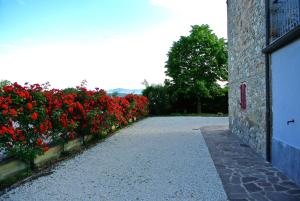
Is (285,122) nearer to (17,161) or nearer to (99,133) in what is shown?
(17,161)

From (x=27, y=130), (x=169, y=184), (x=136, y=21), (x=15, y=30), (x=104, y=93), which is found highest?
(x=136, y=21)

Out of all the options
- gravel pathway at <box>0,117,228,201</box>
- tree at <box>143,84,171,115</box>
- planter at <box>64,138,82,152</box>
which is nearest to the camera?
gravel pathway at <box>0,117,228,201</box>

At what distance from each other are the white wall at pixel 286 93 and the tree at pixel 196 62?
64.6 feet

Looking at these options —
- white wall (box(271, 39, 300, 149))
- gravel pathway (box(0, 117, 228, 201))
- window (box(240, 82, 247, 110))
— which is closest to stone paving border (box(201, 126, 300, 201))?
gravel pathway (box(0, 117, 228, 201))

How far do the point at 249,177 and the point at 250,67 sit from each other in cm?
409

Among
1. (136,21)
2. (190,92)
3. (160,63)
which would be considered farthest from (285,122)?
(160,63)

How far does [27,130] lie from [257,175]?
14.9ft

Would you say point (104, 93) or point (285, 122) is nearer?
point (285, 122)

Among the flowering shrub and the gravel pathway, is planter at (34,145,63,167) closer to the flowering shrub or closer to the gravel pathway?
the flowering shrub

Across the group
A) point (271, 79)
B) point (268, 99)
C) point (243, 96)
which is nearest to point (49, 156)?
point (268, 99)

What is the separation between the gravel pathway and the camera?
495cm

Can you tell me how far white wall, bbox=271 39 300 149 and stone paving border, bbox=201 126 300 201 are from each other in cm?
70

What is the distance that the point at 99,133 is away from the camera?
1143 centimetres

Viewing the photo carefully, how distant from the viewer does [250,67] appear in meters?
8.97
